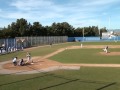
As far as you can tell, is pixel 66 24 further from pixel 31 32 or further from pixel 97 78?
pixel 97 78

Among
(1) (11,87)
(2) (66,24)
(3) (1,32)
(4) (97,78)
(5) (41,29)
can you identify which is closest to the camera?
(1) (11,87)

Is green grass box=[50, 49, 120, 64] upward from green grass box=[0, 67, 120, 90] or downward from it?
downward

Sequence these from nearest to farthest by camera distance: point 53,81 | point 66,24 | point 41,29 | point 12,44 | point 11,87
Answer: point 11,87
point 53,81
point 12,44
point 41,29
point 66,24

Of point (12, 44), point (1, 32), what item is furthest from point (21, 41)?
point (1, 32)

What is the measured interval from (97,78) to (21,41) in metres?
43.7

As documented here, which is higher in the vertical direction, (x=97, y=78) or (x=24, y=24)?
(x=24, y=24)

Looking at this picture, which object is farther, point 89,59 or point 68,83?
point 89,59

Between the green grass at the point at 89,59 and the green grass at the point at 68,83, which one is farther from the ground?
the green grass at the point at 68,83

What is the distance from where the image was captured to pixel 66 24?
125 meters

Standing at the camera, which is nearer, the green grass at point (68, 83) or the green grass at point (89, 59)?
the green grass at point (68, 83)

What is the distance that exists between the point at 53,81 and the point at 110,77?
4.51 meters

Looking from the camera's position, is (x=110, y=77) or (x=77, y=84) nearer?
(x=77, y=84)

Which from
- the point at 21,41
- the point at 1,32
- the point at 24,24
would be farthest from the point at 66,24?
the point at 21,41

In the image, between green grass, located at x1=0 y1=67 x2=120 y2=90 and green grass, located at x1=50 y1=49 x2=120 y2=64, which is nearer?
green grass, located at x1=0 y1=67 x2=120 y2=90
